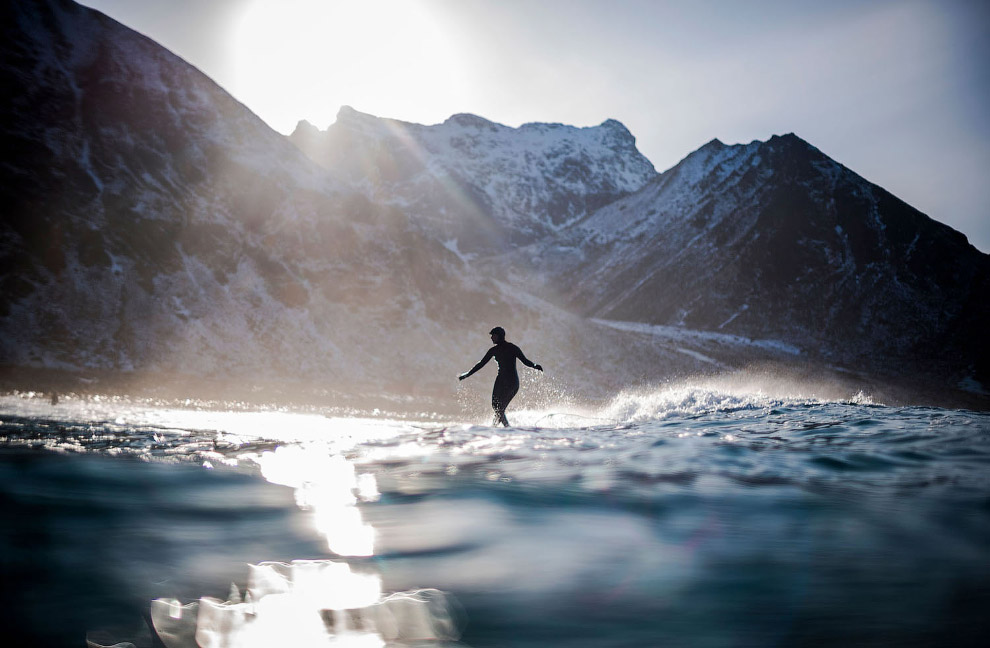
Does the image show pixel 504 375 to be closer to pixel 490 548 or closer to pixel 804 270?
pixel 490 548

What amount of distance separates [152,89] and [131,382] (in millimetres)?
26232

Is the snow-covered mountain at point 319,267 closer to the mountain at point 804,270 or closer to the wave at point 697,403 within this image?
the mountain at point 804,270

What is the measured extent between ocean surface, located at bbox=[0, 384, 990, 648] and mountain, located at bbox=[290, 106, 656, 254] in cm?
13006

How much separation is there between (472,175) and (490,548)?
173 meters

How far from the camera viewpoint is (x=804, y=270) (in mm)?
73188

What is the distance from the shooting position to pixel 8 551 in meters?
2.96

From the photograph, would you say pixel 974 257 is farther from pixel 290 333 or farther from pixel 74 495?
pixel 74 495

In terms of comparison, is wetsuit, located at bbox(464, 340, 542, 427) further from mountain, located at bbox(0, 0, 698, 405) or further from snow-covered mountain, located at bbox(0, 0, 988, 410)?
snow-covered mountain, located at bbox(0, 0, 988, 410)

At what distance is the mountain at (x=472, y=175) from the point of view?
5797 inches

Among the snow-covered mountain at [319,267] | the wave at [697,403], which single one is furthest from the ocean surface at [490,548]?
the snow-covered mountain at [319,267]

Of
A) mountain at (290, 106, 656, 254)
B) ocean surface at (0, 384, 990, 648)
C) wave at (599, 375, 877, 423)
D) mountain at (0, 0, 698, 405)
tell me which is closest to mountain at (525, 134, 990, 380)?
mountain at (0, 0, 698, 405)

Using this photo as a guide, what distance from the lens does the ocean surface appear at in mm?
2494

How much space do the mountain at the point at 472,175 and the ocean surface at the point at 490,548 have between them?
13006cm

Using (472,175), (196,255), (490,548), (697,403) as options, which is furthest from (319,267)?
(472,175)
